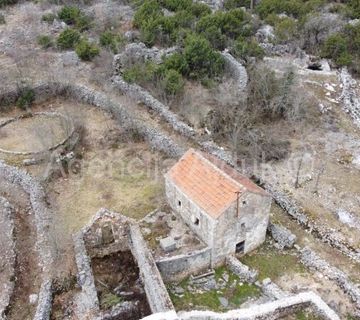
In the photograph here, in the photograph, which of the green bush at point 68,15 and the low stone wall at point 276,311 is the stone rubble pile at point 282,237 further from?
the green bush at point 68,15

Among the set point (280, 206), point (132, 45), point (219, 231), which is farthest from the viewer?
point (132, 45)

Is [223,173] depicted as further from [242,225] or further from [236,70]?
[236,70]

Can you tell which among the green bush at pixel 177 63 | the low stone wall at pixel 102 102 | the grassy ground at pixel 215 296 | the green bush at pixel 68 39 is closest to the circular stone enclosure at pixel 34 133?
the low stone wall at pixel 102 102

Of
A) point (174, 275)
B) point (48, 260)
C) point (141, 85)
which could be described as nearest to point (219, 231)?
point (174, 275)

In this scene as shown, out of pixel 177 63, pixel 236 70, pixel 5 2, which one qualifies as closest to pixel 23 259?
pixel 177 63

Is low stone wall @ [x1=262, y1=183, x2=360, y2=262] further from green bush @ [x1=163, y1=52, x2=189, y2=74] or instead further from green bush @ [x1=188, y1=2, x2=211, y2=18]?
green bush @ [x1=188, y1=2, x2=211, y2=18]

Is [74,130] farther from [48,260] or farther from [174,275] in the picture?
[174,275]

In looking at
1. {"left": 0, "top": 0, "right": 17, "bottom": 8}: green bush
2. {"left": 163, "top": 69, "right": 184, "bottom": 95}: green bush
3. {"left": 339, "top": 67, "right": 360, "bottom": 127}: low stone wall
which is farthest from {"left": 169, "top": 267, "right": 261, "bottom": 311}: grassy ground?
{"left": 0, "top": 0, "right": 17, "bottom": 8}: green bush
